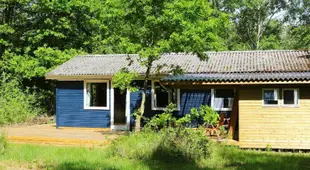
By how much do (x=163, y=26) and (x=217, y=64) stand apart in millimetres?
4666

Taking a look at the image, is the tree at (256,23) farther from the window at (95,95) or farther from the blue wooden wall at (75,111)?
the blue wooden wall at (75,111)

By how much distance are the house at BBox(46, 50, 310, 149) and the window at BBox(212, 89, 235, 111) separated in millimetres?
20

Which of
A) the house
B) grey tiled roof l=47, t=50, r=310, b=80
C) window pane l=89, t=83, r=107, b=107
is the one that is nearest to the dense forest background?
grey tiled roof l=47, t=50, r=310, b=80

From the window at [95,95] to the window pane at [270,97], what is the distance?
7.32 meters

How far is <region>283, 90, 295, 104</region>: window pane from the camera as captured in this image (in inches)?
477

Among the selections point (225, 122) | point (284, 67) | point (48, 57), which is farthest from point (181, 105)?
point (48, 57)

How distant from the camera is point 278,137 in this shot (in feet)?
39.7

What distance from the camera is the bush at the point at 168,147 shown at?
31.6 feet

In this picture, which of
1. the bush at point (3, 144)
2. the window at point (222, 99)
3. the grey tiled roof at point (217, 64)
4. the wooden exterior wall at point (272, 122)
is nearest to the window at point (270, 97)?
the wooden exterior wall at point (272, 122)

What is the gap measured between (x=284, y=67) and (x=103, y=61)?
909cm

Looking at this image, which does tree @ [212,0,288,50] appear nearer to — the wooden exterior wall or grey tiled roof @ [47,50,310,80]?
grey tiled roof @ [47,50,310,80]

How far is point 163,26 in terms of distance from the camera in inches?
465

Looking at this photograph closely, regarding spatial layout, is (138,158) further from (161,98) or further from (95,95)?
(95,95)

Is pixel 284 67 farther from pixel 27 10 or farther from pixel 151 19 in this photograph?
pixel 27 10
